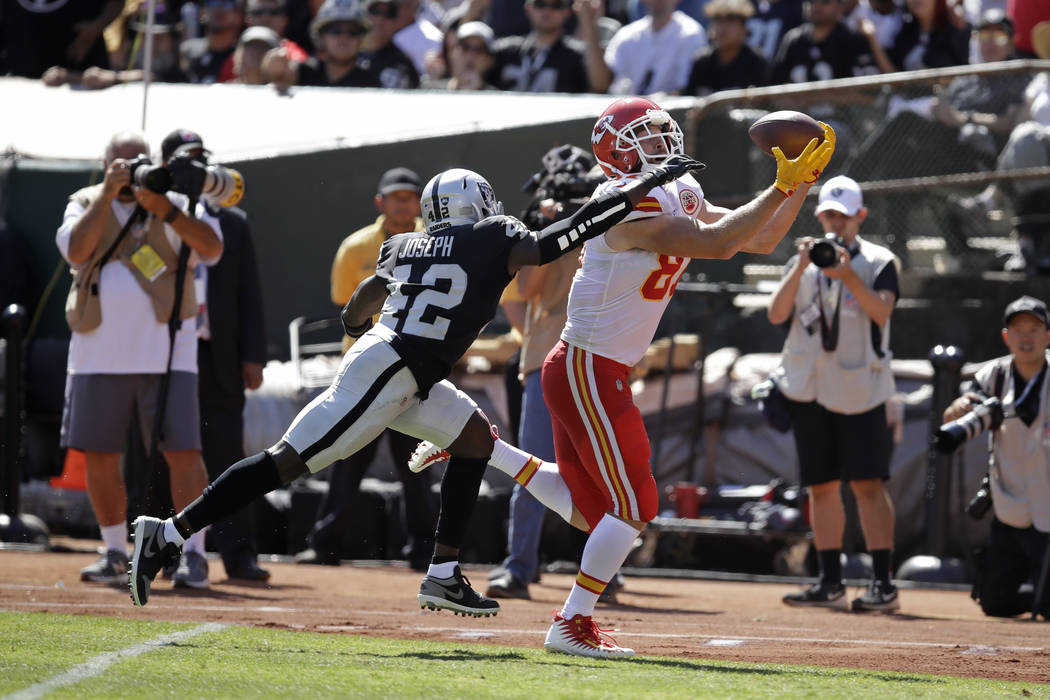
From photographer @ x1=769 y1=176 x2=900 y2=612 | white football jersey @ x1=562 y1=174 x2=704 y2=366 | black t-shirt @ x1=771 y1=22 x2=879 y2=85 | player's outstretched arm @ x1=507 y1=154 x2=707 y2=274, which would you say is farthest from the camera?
black t-shirt @ x1=771 y1=22 x2=879 y2=85

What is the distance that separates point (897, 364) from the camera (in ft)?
34.8

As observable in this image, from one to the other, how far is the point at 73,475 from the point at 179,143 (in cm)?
361

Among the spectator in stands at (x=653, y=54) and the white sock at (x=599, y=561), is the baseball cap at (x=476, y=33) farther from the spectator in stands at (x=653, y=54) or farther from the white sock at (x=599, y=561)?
the white sock at (x=599, y=561)

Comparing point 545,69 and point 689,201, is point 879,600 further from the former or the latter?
point 545,69

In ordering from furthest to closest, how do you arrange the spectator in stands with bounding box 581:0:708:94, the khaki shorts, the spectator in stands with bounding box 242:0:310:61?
the spectator in stands with bounding box 242:0:310:61 < the spectator in stands with bounding box 581:0:708:94 < the khaki shorts

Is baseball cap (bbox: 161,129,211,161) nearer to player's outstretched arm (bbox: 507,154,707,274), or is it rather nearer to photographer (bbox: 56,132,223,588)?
photographer (bbox: 56,132,223,588)

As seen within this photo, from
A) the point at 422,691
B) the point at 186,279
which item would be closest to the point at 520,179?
the point at 186,279

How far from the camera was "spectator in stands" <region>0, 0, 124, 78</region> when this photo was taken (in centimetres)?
1461

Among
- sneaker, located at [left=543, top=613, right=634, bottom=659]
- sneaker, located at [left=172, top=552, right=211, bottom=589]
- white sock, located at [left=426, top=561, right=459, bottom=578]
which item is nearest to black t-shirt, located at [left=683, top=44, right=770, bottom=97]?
sneaker, located at [left=172, top=552, right=211, bottom=589]

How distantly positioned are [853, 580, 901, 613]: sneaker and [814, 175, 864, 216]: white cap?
200cm

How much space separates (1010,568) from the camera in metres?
8.12

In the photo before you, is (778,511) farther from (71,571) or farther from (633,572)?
(71,571)

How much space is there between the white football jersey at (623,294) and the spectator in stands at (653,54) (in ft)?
23.5

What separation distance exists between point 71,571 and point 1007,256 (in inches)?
260
